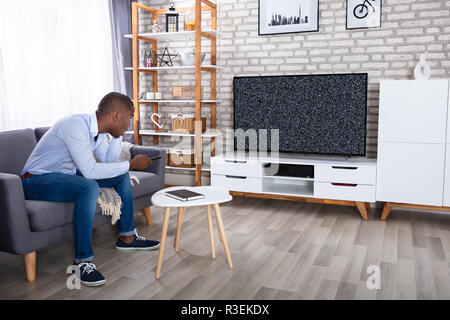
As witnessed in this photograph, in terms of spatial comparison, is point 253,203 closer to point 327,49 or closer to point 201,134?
point 201,134

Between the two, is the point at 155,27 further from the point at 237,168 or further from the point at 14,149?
the point at 14,149

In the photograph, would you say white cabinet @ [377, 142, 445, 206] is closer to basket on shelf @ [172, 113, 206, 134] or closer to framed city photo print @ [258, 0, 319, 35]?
framed city photo print @ [258, 0, 319, 35]

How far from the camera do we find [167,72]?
463 cm

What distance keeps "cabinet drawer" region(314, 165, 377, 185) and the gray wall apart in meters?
0.47

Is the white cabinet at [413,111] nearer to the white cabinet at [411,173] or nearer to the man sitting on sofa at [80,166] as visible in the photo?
the white cabinet at [411,173]

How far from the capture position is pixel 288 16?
3965 millimetres

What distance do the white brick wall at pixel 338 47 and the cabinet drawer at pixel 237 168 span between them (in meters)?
0.62

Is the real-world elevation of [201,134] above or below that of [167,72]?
below

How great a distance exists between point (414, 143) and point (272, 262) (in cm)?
162

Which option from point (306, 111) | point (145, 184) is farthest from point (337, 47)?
point (145, 184)

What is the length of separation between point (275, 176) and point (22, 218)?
7.12 feet

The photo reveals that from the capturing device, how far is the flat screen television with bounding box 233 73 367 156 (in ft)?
11.8

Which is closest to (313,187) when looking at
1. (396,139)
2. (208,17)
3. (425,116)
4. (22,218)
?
(396,139)

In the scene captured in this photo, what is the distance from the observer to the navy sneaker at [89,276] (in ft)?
7.00
